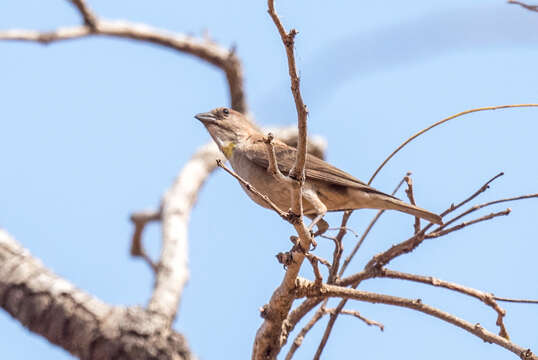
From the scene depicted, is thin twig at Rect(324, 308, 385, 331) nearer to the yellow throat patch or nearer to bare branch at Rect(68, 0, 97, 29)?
the yellow throat patch

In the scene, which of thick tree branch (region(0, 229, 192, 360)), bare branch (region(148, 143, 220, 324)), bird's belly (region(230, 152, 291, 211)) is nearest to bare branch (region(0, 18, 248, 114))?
bare branch (region(148, 143, 220, 324))

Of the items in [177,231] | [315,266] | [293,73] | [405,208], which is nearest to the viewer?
[293,73]

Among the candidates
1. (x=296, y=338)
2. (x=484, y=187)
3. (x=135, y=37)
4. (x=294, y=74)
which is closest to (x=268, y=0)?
(x=294, y=74)

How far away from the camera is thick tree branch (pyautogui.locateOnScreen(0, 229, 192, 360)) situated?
12.7 feet

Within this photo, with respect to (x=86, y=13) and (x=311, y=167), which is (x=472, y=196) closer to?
(x=311, y=167)

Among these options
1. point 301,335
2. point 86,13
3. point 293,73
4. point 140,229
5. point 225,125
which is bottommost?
point 301,335

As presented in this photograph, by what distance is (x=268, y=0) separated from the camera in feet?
8.59

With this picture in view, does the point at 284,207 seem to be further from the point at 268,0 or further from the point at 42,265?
the point at 268,0

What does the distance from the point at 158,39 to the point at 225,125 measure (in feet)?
8.81

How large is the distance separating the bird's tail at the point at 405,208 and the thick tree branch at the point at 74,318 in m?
1.63

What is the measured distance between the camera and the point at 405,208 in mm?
4656

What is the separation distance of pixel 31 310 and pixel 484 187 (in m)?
2.58

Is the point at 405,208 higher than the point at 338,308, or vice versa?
the point at 405,208

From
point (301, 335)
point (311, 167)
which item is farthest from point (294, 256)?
point (311, 167)
